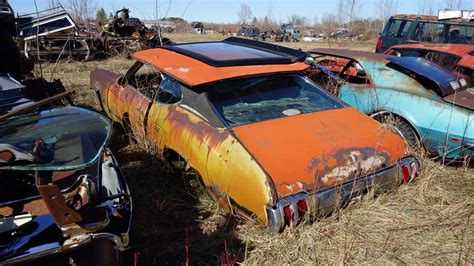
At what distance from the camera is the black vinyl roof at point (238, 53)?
381 centimetres

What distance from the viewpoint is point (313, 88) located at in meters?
4.00

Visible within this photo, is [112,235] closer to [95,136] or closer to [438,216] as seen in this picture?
[95,136]

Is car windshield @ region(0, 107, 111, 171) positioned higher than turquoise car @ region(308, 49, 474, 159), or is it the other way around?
car windshield @ region(0, 107, 111, 171)

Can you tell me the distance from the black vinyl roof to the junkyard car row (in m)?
0.02

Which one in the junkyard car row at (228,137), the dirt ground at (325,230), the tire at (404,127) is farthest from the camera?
the tire at (404,127)

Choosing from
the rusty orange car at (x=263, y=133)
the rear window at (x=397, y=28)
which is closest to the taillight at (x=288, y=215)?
the rusty orange car at (x=263, y=133)

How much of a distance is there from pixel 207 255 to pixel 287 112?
1.49m

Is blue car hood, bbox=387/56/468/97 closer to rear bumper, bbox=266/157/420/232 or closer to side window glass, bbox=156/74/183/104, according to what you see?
rear bumper, bbox=266/157/420/232

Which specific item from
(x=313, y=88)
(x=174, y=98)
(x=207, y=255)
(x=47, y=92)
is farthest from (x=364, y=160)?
(x=47, y=92)

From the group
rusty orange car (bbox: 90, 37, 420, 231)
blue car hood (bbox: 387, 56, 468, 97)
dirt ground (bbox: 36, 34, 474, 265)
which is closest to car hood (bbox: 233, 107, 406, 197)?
rusty orange car (bbox: 90, 37, 420, 231)

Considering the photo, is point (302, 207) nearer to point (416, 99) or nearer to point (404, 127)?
→ point (404, 127)

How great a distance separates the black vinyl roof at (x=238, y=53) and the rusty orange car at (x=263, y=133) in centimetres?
1

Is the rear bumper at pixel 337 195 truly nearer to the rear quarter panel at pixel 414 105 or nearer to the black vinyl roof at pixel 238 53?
the rear quarter panel at pixel 414 105

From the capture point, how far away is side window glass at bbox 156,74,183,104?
148 inches
